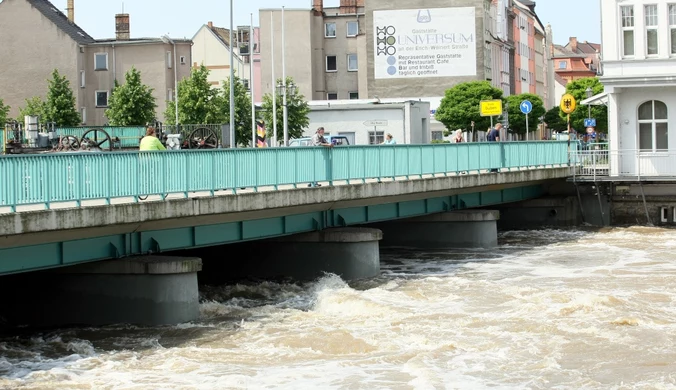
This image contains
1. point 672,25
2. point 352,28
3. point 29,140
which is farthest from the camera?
point 352,28

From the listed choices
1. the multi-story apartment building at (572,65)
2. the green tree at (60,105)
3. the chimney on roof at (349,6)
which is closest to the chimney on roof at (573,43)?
the multi-story apartment building at (572,65)

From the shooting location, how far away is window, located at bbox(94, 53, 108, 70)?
267 ft

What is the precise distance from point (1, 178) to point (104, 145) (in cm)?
2618

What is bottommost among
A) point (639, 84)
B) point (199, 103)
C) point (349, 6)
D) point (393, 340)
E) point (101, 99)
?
point (393, 340)

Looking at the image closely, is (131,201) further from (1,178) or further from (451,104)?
(451,104)

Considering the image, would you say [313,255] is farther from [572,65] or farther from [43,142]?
[572,65]

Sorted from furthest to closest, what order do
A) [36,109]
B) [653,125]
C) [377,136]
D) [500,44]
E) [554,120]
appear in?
1. [554,120]
2. [500,44]
3. [36,109]
4. [377,136]
5. [653,125]

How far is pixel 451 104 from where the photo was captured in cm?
8031

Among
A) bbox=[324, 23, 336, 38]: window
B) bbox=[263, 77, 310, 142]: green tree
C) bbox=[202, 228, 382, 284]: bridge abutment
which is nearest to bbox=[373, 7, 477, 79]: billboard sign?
bbox=[324, 23, 336, 38]: window

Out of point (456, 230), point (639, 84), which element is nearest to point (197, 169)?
point (456, 230)

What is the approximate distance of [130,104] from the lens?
67.6 metres

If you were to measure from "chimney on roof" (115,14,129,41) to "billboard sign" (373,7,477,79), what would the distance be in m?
17.3

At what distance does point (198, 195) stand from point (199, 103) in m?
42.3

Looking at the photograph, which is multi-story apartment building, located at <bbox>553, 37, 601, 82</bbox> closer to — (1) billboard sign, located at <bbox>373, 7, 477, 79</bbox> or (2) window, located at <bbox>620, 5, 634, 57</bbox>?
(1) billboard sign, located at <bbox>373, 7, 477, 79</bbox>
